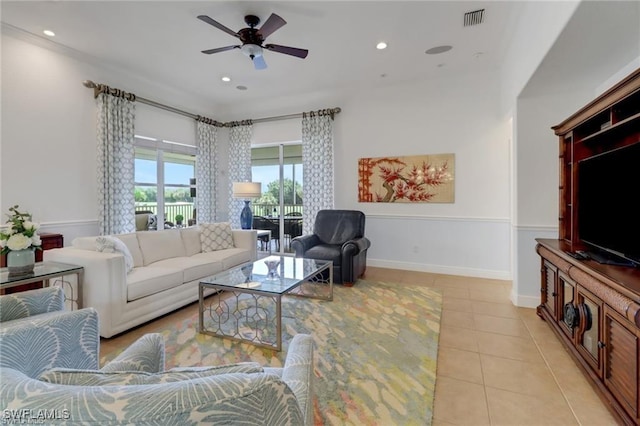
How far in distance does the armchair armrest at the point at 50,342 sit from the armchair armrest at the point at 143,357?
27 centimetres

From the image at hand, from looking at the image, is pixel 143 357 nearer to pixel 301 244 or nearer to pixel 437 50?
pixel 301 244

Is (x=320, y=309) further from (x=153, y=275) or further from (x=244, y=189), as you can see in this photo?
(x=244, y=189)

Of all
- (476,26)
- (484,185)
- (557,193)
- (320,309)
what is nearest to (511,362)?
(320,309)

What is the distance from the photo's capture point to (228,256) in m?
4.01

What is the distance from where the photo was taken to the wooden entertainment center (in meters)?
1.57

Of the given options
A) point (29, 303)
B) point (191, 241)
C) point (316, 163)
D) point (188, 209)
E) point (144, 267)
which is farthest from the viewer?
point (188, 209)

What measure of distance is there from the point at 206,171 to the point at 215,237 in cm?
214

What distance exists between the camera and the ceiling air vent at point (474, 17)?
10.2 ft

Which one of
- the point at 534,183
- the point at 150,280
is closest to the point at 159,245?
the point at 150,280

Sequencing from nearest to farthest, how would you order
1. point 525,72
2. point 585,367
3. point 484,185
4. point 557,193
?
1. point 585,367
2. point 525,72
3. point 557,193
4. point 484,185

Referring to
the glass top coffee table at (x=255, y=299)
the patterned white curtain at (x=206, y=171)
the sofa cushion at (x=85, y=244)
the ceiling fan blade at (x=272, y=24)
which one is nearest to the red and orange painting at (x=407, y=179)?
the glass top coffee table at (x=255, y=299)

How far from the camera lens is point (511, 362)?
89.6 inches

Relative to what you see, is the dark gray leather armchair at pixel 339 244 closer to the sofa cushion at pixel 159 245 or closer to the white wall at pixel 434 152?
the white wall at pixel 434 152

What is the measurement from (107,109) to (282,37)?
2.72 meters
